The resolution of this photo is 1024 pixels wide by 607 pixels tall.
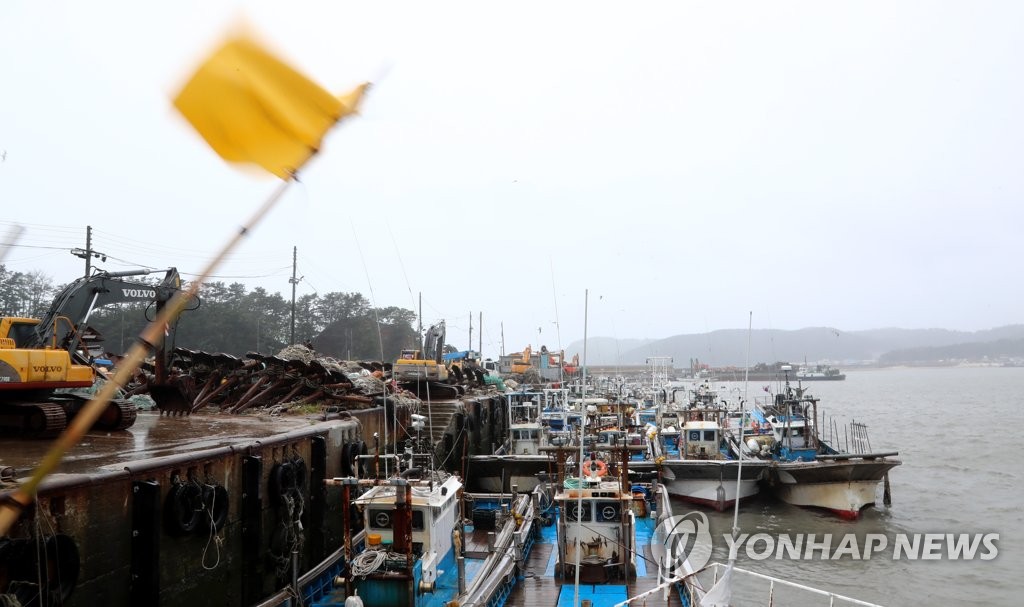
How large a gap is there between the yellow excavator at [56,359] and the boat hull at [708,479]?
1974 cm

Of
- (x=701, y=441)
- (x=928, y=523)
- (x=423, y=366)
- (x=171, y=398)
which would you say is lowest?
(x=928, y=523)

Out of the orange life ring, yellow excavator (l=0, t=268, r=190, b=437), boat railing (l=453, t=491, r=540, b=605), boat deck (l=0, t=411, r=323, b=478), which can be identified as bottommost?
boat railing (l=453, t=491, r=540, b=605)

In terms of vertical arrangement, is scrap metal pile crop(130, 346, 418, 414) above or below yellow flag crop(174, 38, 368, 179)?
below

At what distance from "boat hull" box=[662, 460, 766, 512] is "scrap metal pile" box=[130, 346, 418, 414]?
11246 mm

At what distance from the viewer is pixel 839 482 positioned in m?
26.8

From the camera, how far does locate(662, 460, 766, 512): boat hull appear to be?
91.7 ft

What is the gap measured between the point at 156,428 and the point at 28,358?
4.51 m

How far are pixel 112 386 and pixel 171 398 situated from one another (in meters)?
20.3

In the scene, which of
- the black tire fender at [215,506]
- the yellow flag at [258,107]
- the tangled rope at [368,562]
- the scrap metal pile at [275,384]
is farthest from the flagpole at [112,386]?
the scrap metal pile at [275,384]

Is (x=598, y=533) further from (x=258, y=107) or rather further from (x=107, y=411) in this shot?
(x=258, y=107)

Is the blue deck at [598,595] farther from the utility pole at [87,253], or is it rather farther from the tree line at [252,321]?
the tree line at [252,321]

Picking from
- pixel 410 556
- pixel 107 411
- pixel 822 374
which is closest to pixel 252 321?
pixel 107 411

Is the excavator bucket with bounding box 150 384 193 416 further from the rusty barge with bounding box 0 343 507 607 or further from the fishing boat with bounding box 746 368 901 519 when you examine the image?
the fishing boat with bounding box 746 368 901 519

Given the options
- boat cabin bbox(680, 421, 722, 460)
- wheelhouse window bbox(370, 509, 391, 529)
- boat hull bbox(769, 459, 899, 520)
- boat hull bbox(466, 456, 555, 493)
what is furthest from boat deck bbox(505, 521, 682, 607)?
boat cabin bbox(680, 421, 722, 460)
